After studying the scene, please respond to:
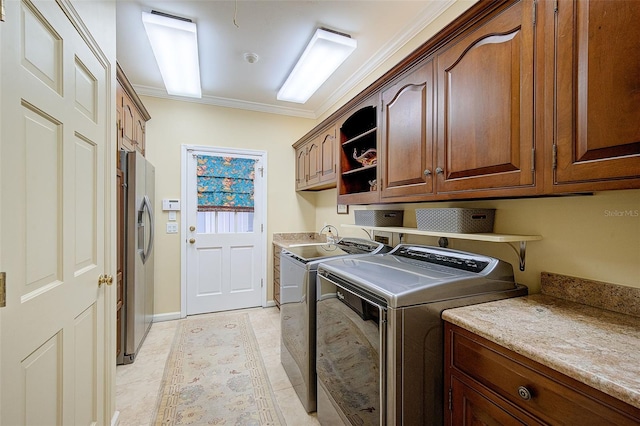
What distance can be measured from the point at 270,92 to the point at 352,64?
110cm

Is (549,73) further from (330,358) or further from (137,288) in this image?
(137,288)

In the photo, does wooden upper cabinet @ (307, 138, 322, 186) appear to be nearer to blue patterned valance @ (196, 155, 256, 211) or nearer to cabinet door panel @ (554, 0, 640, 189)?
blue patterned valance @ (196, 155, 256, 211)

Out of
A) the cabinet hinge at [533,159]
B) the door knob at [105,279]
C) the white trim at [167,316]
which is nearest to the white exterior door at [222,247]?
the white trim at [167,316]

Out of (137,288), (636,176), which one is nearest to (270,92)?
(137,288)

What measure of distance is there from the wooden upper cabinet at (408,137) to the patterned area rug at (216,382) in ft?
5.54

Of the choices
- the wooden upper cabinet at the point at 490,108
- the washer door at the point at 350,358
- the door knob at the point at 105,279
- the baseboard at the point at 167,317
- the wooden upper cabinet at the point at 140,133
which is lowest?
the baseboard at the point at 167,317

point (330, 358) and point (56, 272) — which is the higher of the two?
point (56, 272)

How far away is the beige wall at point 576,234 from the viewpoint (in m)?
1.09

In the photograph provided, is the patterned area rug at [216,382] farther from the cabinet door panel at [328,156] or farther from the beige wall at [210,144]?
the cabinet door panel at [328,156]

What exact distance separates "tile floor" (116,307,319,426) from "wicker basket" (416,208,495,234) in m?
1.45

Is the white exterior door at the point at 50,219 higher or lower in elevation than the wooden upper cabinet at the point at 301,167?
lower

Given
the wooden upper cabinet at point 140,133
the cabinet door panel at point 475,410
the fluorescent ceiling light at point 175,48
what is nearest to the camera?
the cabinet door panel at point 475,410

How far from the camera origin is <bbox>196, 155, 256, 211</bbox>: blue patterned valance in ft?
11.7

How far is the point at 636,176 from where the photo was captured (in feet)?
2.73
